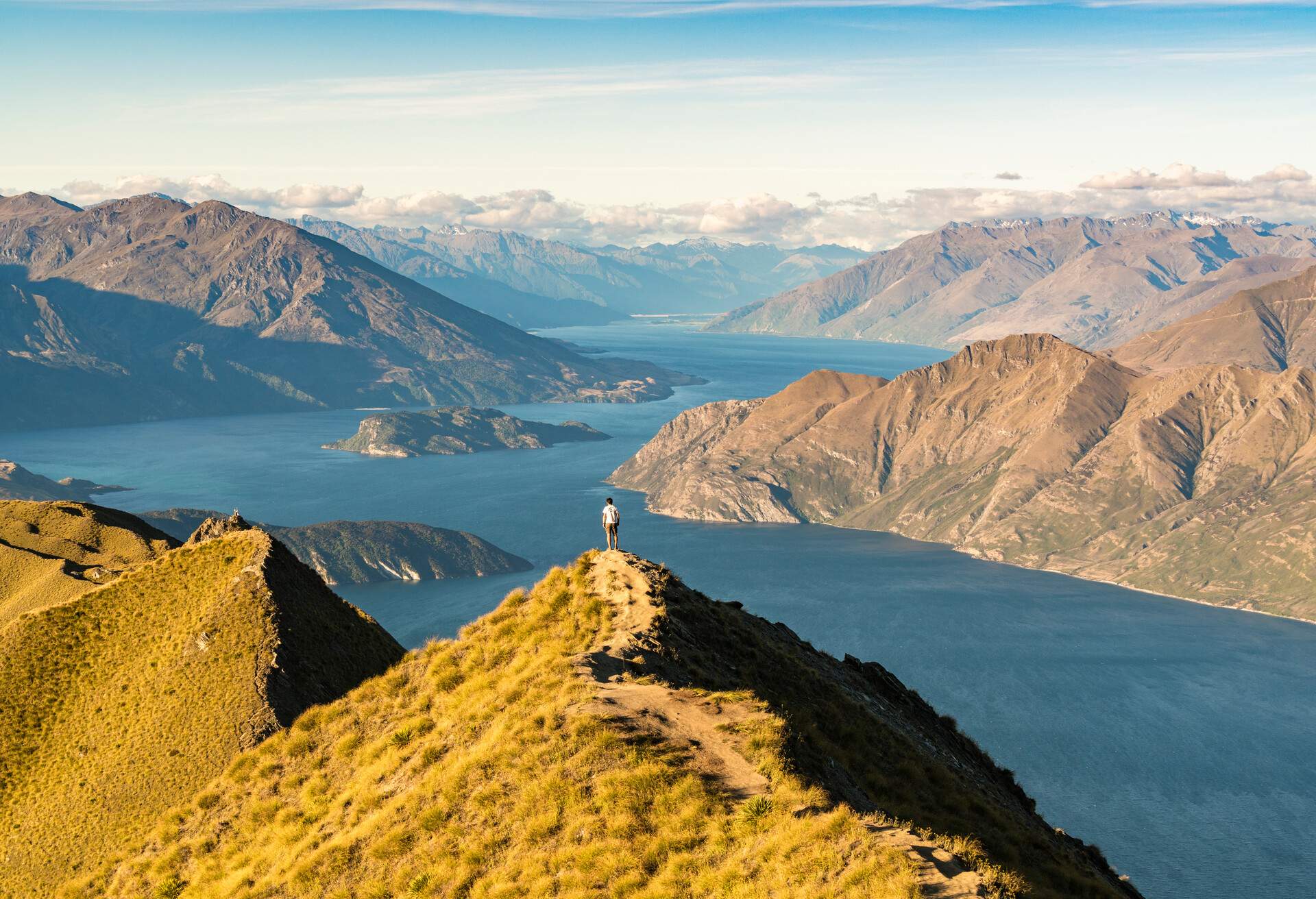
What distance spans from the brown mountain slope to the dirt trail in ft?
51.2

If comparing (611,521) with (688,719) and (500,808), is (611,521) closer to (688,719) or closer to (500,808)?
(688,719)

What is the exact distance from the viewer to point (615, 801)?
111ft

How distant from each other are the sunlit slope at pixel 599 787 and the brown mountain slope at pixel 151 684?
6.84 ft

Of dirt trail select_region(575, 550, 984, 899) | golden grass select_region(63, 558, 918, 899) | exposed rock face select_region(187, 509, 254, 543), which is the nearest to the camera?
dirt trail select_region(575, 550, 984, 899)

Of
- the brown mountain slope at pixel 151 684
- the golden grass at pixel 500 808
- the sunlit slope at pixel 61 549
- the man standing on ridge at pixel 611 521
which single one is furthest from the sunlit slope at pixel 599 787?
the sunlit slope at pixel 61 549

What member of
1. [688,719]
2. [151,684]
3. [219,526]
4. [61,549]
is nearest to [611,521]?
[688,719]

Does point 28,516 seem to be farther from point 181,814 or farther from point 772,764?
point 772,764

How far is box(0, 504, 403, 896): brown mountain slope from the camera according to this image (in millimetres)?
45781

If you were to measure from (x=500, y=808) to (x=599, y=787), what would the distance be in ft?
11.4

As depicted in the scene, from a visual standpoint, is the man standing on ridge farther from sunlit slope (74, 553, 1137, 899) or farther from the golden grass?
the golden grass

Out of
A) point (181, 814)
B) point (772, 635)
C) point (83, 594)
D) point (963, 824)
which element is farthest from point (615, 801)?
point (83, 594)

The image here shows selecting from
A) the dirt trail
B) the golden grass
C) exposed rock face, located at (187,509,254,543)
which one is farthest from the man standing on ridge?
exposed rock face, located at (187,509,254,543)

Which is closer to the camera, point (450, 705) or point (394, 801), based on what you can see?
point (394, 801)

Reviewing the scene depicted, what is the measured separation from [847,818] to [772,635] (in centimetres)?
2728
